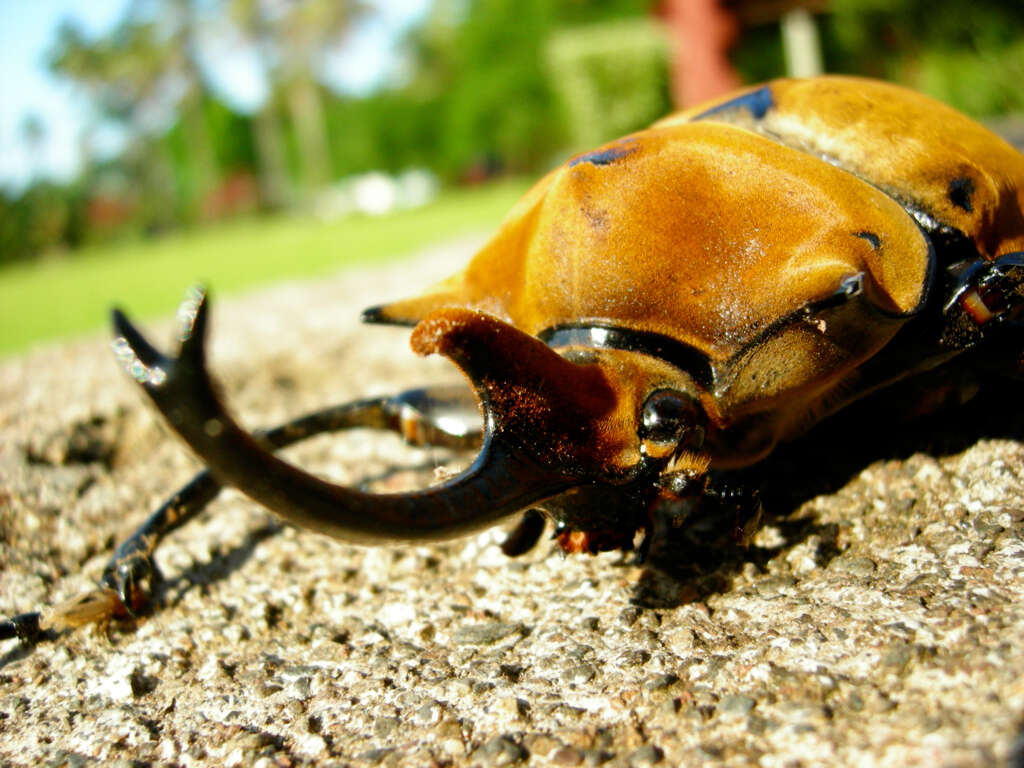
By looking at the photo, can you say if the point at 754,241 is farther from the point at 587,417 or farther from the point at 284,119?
the point at 284,119

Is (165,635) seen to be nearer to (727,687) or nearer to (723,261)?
(727,687)

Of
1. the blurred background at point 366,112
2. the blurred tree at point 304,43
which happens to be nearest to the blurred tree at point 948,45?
the blurred background at point 366,112

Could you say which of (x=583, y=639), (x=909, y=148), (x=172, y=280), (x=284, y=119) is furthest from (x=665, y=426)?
(x=284, y=119)

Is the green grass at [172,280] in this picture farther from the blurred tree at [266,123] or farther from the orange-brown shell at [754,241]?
the blurred tree at [266,123]

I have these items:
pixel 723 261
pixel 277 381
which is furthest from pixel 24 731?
pixel 277 381

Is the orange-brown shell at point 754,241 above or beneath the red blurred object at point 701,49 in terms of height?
beneath

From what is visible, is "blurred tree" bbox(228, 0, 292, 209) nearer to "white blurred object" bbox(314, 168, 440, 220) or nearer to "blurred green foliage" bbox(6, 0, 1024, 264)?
"blurred green foliage" bbox(6, 0, 1024, 264)
